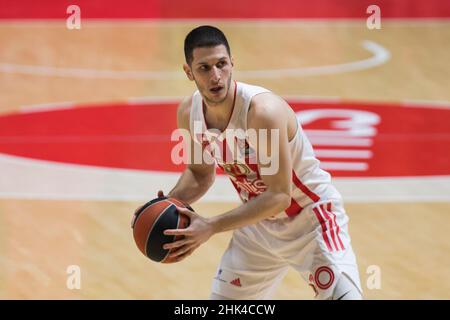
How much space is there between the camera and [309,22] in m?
13.8

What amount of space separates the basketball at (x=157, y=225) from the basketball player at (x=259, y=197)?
0.06m

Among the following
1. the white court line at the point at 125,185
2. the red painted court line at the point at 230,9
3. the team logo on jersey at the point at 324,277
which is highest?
the red painted court line at the point at 230,9

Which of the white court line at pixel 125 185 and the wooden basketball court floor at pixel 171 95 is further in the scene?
the white court line at pixel 125 185

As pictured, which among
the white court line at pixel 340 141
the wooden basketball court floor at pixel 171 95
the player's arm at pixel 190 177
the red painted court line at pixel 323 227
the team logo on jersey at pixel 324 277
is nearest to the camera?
the team logo on jersey at pixel 324 277

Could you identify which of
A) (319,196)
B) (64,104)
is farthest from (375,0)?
(319,196)

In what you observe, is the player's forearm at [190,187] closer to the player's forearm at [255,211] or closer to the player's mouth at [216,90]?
the player's forearm at [255,211]

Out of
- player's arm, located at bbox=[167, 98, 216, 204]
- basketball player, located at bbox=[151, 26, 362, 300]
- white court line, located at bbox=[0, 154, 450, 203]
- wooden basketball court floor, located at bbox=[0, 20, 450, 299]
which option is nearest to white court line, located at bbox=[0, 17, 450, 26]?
wooden basketball court floor, located at bbox=[0, 20, 450, 299]

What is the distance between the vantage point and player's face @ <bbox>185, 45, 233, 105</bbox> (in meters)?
4.66

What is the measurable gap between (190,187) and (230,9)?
31.0ft

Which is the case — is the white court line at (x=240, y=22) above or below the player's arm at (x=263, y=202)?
above

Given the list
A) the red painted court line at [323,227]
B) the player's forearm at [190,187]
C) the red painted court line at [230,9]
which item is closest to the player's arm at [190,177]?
the player's forearm at [190,187]

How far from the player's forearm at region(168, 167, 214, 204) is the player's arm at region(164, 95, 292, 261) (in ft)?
1.74

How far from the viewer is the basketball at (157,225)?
4648 millimetres
